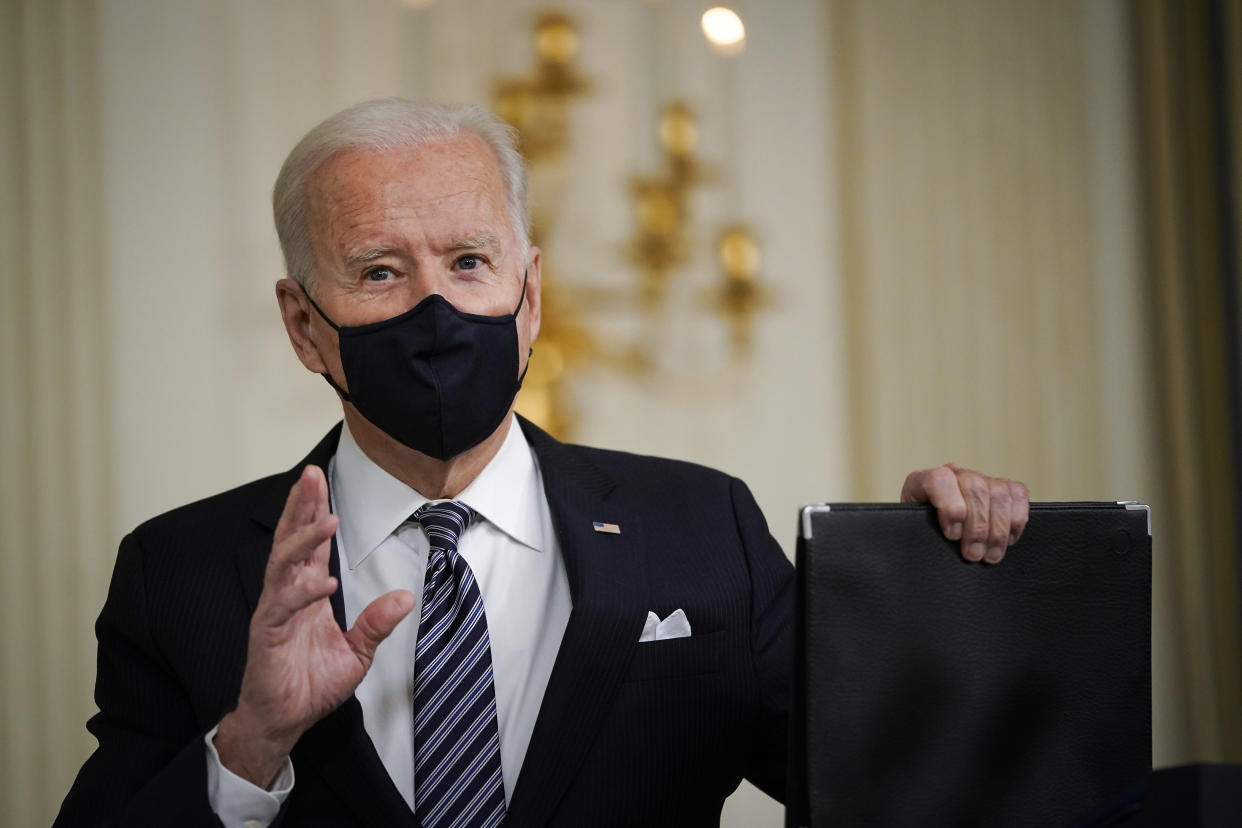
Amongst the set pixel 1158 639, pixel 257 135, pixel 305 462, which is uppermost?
pixel 257 135

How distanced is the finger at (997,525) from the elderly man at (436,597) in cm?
14

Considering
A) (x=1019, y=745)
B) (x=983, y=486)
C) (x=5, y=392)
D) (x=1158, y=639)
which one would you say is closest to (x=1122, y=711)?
(x=1019, y=745)

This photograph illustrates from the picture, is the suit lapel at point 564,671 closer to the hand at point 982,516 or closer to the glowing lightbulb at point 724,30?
the hand at point 982,516

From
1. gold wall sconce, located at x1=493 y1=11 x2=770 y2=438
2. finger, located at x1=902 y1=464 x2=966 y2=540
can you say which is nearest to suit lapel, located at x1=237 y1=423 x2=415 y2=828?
finger, located at x1=902 y1=464 x2=966 y2=540

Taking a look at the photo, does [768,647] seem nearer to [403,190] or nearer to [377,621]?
[377,621]

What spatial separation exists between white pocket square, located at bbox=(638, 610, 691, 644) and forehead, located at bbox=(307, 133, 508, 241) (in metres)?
0.57

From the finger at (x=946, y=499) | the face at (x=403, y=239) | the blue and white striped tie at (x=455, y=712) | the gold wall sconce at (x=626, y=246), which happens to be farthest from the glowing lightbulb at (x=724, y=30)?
the finger at (x=946, y=499)

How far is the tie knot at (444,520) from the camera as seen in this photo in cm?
151

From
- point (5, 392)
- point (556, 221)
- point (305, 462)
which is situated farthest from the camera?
point (556, 221)

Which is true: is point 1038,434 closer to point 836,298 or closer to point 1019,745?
point 836,298

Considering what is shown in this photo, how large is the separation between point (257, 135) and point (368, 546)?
7.39 feet

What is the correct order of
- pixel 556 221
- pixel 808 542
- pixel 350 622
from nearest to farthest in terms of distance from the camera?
pixel 808 542
pixel 350 622
pixel 556 221

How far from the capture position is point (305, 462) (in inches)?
66.7

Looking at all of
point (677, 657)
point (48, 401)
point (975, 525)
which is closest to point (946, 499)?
point (975, 525)
